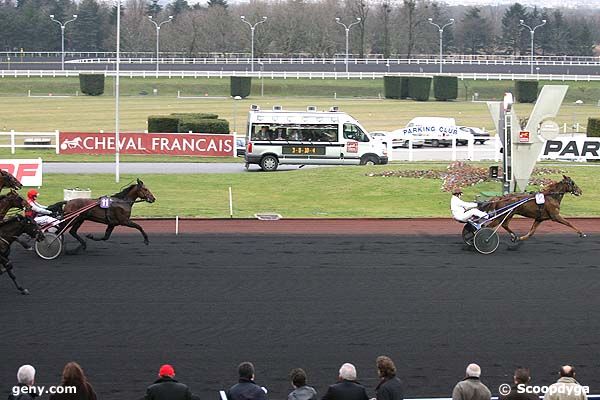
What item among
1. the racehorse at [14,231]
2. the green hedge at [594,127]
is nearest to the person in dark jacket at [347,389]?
the racehorse at [14,231]

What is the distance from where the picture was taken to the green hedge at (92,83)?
8162 centimetres

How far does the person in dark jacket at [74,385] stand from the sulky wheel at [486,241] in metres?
12.5

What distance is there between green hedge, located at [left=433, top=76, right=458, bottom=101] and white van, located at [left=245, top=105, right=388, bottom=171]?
4237 centimetres

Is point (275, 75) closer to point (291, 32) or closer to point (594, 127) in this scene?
point (291, 32)

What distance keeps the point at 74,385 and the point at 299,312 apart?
6828 millimetres

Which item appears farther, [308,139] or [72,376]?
[308,139]

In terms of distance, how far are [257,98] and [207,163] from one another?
3968cm

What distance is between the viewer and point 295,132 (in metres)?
38.0

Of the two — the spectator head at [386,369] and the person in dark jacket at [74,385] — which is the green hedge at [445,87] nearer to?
the spectator head at [386,369]

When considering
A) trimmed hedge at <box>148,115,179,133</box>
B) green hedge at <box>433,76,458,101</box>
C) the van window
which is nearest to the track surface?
the van window

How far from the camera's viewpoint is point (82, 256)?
20.0 m

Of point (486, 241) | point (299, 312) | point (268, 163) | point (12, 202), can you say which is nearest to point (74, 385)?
point (299, 312)

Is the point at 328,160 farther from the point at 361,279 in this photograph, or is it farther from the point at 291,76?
the point at 291,76

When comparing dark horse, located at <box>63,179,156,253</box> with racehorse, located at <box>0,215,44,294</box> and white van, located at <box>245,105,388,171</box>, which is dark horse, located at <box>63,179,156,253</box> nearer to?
racehorse, located at <box>0,215,44,294</box>
